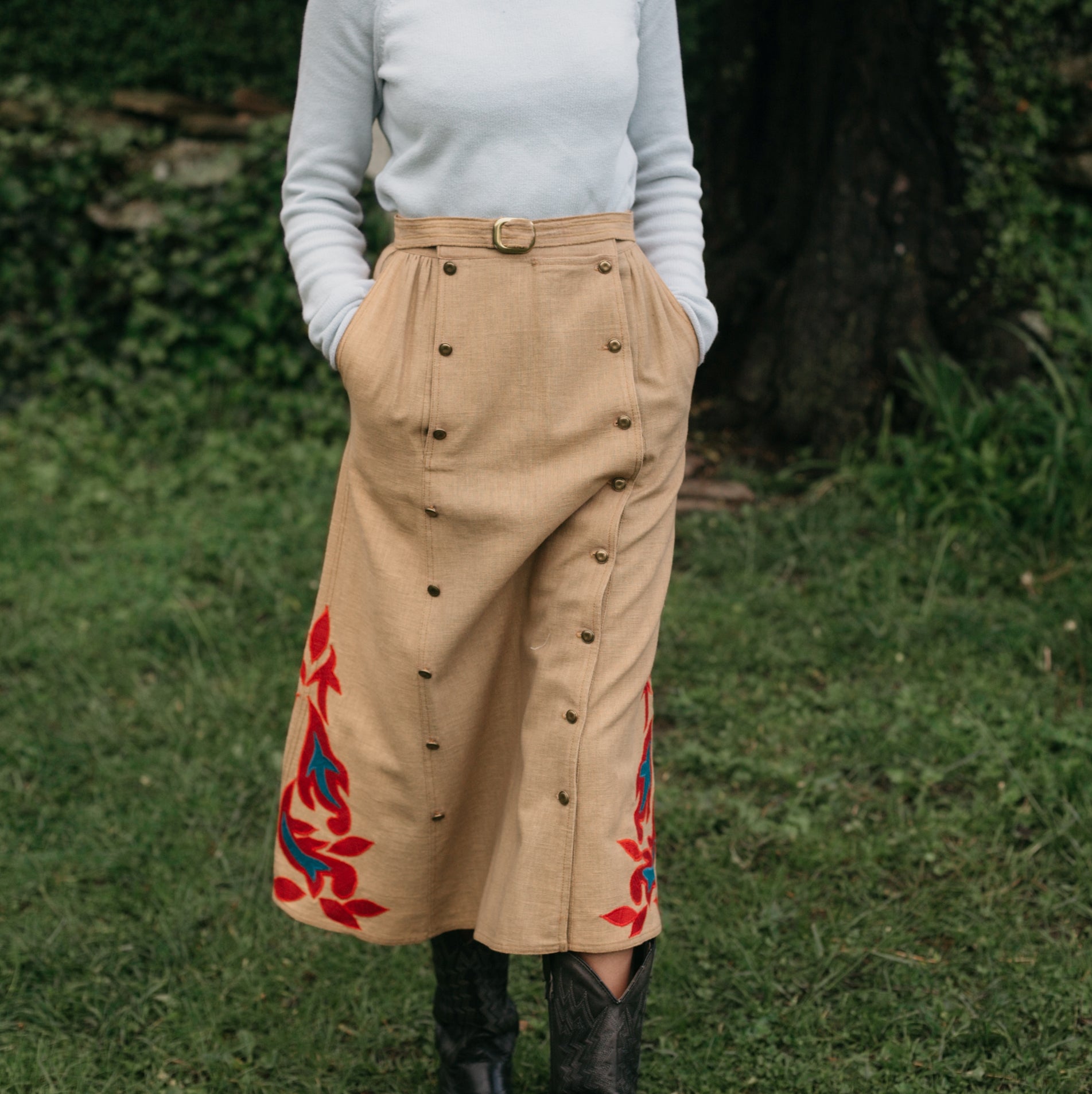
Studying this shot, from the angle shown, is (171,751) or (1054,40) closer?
(171,751)

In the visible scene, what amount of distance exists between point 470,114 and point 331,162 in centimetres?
32

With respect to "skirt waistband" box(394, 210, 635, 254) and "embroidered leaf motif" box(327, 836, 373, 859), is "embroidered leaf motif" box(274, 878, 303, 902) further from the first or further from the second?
"skirt waistband" box(394, 210, 635, 254)

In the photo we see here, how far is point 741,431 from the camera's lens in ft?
15.0

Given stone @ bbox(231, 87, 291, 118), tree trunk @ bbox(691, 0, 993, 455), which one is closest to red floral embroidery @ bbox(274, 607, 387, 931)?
tree trunk @ bbox(691, 0, 993, 455)

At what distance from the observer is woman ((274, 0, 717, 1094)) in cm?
168

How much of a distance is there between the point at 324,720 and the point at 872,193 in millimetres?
3109

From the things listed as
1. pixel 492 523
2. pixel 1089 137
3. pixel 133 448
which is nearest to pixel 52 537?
pixel 133 448

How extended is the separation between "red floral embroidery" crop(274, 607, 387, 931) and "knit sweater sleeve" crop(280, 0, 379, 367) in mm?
496

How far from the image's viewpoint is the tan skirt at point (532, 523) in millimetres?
1678

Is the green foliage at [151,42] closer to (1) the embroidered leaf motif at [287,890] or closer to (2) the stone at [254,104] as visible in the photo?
(2) the stone at [254,104]

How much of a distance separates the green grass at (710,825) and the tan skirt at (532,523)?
84 centimetres

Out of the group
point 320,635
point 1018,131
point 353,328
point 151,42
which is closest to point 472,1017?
point 320,635

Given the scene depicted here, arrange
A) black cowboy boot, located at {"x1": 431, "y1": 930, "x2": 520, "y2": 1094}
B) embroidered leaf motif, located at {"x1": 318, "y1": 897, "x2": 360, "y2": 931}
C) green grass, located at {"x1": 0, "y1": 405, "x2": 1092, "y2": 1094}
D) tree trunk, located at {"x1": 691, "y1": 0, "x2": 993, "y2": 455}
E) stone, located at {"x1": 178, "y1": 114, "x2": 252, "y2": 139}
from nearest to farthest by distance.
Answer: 1. embroidered leaf motif, located at {"x1": 318, "y1": 897, "x2": 360, "y2": 931}
2. black cowboy boot, located at {"x1": 431, "y1": 930, "x2": 520, "y2": 1094}
3. green grass, located at {"x1": 0, "y1": 405, "x2": 1092, "y2": 1094}
4. tree trunk, located at {"x1": 691, "y1": 0, "x2": 993, "y2": 455}
5. stone, located at {"x1": 178, "y1": 114, "x2": 252, "y2": 139}

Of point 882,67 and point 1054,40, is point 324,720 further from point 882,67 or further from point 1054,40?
point 1054,40
